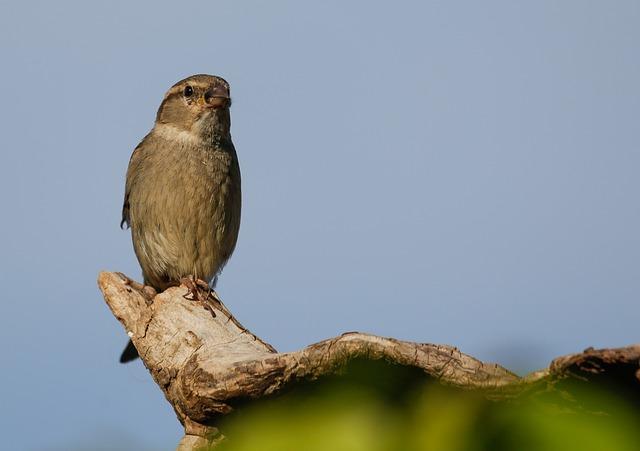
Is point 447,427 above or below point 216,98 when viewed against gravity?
below

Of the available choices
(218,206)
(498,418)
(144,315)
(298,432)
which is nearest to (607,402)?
(498,418)

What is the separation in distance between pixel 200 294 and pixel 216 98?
6.67ft

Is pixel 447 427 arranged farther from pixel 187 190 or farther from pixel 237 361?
pixel 187 190

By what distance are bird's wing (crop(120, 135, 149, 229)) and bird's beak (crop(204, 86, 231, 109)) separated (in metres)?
0.62

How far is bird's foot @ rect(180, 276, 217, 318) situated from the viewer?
4366mm

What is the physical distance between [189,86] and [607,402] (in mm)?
5850

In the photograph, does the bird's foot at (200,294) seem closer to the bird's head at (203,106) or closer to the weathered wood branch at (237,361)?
the weathered wood branch at (237,361)

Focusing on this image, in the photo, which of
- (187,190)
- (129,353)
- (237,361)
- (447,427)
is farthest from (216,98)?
(447,427)

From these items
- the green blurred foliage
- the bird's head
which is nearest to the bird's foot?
the bird's head

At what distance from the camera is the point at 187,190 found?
6059 mm

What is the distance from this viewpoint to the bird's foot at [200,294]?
4.37 metres

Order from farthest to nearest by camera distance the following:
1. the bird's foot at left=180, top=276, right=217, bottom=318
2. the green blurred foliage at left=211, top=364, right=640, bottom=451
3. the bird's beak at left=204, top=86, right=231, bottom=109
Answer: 1. the bird's beak at left=204, top=86, right=231, bottom=109
2. the bird's foot at left=180, top=276, right=217, bottom=318
3. the green blurred foliage at left=211, top=364, right=640, bottom=451

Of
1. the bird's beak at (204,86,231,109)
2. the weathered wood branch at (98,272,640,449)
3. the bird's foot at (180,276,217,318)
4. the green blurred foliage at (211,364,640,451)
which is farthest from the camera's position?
the bird's beak at (204,86,231,109)

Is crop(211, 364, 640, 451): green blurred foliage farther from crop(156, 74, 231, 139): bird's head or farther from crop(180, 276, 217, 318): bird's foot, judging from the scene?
crop(156, 74, 231, 139): bird's head
